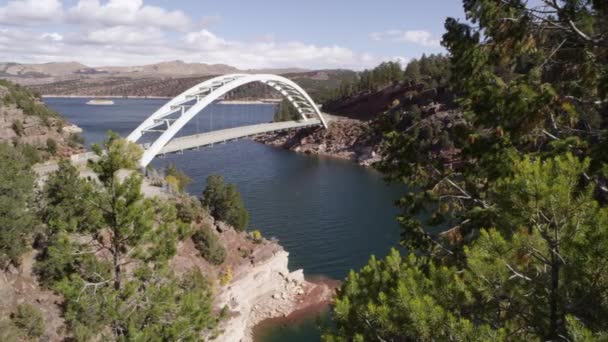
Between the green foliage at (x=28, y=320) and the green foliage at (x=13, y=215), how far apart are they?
5.23ft

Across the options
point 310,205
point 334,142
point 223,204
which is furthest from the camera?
point 334,142

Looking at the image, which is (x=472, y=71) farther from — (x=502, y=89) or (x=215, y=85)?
(x=215, y=85)

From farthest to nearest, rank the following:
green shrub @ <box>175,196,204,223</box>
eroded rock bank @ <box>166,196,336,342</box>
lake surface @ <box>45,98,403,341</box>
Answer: lake surface @ <box>45,98,403,341</box>
green shrub @ <box>175,196,204,223</box>
eroded rock bank @ <box>166,196,336,342</box>

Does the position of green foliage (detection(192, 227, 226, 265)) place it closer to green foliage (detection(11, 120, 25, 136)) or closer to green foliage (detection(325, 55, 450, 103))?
green foliage (detection(11, 120, 25, 136))

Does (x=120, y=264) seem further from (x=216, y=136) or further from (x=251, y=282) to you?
(x=216, y=136)

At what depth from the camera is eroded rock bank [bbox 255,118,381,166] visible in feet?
183

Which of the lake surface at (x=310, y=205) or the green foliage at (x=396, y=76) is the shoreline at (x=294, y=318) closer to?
the lake surface at (x=310, y=205)

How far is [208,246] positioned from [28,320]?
7307mm

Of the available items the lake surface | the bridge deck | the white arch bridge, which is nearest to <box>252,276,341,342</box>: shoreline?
the lake surface

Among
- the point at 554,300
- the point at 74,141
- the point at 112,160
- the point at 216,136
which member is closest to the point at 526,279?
the point at 554,300

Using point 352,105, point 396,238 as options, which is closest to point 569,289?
point 396,238

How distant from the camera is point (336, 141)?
6166 cm

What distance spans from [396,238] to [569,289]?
23185mm

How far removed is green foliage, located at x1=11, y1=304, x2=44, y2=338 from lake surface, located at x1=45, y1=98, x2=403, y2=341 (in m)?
8.35
